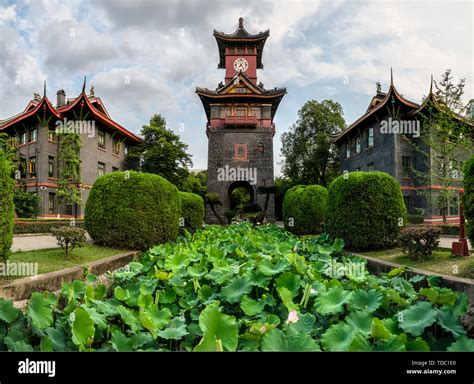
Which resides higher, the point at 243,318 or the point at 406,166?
the point at 406,166

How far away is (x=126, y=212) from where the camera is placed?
652 centimetres

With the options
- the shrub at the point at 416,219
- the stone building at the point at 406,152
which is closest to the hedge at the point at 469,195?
the stone building at the point at 406,152

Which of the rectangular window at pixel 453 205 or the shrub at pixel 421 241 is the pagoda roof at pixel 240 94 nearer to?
the rectangular window at pixel 453 205

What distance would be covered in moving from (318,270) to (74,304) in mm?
2074

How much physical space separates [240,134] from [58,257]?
550 inches

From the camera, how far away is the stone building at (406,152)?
12.0 metres

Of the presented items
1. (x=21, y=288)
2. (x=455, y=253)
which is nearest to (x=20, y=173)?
(x=21, y=288)

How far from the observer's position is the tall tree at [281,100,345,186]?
5.27 metres

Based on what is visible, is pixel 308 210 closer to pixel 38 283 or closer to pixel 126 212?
pixel 126 212

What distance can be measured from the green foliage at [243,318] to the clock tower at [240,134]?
40.2 ft

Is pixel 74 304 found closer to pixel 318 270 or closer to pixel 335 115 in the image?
pixel 318 270

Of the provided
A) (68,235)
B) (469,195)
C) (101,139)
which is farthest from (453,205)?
(68,235)
